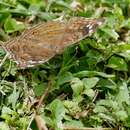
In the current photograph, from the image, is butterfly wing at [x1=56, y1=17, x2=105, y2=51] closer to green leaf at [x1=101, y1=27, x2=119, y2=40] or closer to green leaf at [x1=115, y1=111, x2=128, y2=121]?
green leaf at [x1=101, y1=27, x2=119, y2=40]

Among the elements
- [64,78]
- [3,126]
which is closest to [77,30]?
[64,78]

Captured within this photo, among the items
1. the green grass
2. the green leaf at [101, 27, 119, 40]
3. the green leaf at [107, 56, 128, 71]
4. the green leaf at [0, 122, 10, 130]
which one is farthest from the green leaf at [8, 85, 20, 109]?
the green leaf at [101, 27, 119, 40]

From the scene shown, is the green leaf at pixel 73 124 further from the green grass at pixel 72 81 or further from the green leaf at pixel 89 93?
the green leaf at pixel 89 93

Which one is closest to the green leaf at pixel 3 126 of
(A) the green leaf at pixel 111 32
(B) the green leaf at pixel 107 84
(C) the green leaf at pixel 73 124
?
(C) the green leaf at pixel 73 124

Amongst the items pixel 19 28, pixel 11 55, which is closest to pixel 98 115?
pixel 11 55

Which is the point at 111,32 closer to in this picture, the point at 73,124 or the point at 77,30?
the point at 77,30
